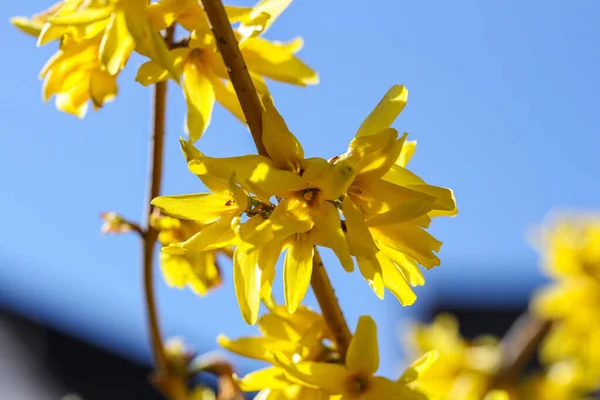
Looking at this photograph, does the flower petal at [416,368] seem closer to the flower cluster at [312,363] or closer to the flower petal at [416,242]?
the flower cluster at [312,363]

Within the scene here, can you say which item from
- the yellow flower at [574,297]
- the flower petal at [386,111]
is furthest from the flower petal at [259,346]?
the yellow flower at [574,297]

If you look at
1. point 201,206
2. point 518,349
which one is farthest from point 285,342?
point 518,349

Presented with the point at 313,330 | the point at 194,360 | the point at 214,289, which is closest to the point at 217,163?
the point at 313,330

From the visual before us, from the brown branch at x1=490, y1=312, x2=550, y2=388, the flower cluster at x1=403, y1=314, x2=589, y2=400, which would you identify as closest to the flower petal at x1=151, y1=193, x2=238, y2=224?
the flower cluster at x1=403, y1=314, x2=589, y2=400

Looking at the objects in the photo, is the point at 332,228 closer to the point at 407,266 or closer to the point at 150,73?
the point at 407,266

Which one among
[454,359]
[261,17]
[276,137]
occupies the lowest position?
[276,137]

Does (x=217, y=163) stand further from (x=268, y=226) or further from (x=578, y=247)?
(x=578, y=247)
